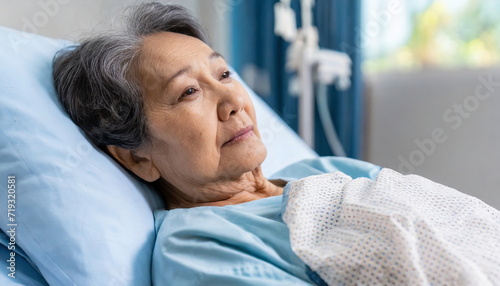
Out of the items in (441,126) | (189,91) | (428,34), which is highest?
(189,91)

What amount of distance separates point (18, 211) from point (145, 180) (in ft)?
1.11

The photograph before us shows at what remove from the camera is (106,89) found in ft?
3.80

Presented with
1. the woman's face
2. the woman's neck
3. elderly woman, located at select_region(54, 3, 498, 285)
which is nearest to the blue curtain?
elderly woman, located at select_region(54, 3, 498, 285)

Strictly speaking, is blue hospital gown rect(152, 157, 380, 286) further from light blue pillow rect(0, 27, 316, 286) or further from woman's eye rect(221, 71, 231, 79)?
woman's eye rect(221, 71, 231, 79)

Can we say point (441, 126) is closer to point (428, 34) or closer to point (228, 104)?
point (428, 34)

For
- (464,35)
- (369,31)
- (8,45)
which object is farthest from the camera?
(369,31)

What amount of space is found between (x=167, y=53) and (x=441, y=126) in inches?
70.4

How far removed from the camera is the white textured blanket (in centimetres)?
84

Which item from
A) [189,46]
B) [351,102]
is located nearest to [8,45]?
[189,46]

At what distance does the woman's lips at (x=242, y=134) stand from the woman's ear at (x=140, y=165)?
0.19 m

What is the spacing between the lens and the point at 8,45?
121 cm

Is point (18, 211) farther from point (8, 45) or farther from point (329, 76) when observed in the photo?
point (329, 76)

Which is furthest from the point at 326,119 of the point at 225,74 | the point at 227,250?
the point at 227,250

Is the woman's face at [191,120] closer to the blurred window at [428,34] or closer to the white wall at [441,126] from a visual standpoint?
the white wall at [441,126]
